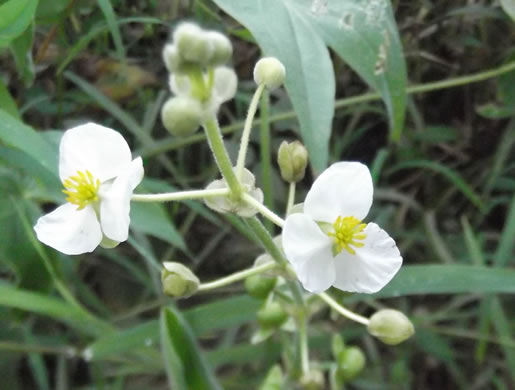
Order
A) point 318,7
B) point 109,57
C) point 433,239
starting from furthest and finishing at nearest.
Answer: point 433,239 < point 109,57 < point 318,7

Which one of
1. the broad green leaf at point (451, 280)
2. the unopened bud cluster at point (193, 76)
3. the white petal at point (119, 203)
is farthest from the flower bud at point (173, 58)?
the broad green leaf at point (451, 280)

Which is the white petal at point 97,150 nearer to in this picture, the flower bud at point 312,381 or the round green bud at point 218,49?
the round green bud at point 218,49

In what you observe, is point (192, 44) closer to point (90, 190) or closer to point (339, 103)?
point (90, 190)

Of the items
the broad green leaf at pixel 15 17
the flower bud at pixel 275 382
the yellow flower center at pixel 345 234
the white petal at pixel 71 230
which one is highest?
the broad green leaf at pixel 15 17

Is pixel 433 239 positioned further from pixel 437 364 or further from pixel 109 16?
pixel 109 16

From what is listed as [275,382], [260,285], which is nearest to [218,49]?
[260,285]

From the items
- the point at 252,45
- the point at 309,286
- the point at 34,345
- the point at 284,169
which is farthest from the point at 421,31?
the point at 34,345

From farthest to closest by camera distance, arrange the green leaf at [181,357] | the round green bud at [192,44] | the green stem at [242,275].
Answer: the green leaf at [181,357], the green stem at [242,275], the round green bud at [192,44]
